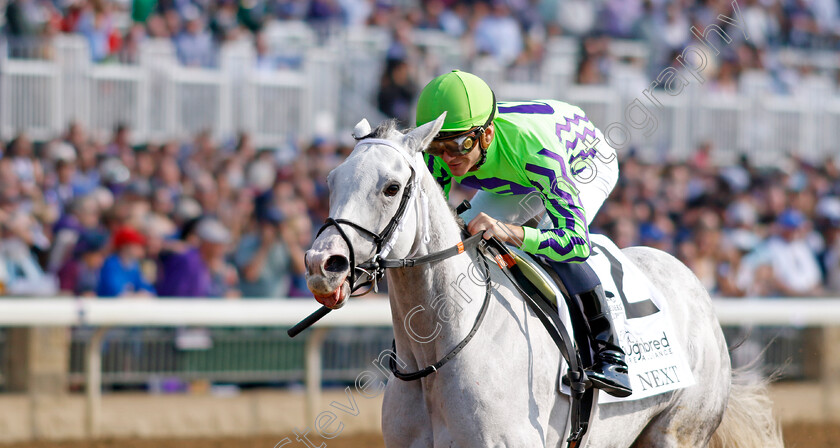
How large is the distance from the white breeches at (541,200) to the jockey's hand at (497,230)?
64 cm

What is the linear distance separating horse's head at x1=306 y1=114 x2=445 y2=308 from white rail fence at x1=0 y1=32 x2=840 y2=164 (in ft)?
20.0

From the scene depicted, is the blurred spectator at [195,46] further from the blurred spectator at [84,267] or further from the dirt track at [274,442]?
the dirt track at [274,442]

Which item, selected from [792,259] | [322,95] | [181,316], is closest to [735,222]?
[792,259]

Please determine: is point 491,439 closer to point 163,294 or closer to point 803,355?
point 163,294

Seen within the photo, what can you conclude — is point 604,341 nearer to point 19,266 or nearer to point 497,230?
point 497,230

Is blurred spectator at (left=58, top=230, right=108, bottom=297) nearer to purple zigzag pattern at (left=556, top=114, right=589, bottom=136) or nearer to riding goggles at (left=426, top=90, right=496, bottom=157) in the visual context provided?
purple zigzag pattern at (left=556, top=114, right=589, bottom=136)

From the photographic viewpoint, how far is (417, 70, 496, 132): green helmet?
3.68 m

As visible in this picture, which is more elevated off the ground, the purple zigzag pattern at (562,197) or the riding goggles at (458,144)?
the riding goggles at (458,144)

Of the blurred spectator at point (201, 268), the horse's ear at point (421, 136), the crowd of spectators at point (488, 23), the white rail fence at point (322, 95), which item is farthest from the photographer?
the crowd of spectators at point (488, 23)

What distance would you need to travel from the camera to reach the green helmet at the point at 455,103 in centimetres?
368

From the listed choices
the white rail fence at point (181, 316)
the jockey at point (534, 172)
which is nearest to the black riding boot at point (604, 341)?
the jockey at point (534, 172)

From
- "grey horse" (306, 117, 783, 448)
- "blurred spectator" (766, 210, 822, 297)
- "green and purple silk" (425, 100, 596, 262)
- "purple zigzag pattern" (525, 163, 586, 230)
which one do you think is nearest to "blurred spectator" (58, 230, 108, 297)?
"green and purple silk" (425, 100, 596, 262)

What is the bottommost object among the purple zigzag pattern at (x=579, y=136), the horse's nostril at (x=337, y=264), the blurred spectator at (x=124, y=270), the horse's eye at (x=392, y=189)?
the blurred spectator at (x=124, y=270)

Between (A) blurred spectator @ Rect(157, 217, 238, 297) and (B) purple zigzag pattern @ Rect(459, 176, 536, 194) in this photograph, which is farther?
(A) blurred spectator @ Rect(157, 217, 238, 297)
